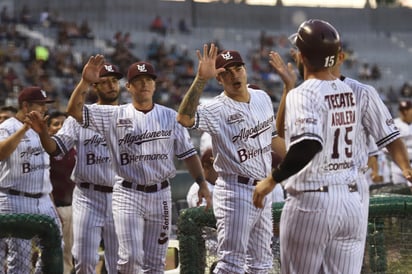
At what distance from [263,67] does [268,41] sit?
3531mm

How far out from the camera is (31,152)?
9.29 meters

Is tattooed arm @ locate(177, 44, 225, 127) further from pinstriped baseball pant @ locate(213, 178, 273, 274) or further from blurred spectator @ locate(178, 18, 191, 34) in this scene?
blurred spectator @ locate(178, 18, 191, 34)

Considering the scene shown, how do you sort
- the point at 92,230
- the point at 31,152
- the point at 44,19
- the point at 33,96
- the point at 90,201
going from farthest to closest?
the point at 44,19, the point at 31,152, the point at 33,96, the point at 90,201, the point at 92,230

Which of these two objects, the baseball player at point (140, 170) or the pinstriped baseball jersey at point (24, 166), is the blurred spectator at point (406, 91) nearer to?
the pinstriped baseball jersey at point (24, 166)

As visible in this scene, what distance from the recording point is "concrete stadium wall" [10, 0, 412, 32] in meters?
34.8

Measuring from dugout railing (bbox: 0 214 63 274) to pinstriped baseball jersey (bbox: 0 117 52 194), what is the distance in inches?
81.4

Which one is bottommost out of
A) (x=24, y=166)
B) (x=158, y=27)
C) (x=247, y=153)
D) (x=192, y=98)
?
(x=24, y=166)

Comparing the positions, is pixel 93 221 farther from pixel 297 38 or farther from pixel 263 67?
pixel 263 67

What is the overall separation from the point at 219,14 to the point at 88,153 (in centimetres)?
3243

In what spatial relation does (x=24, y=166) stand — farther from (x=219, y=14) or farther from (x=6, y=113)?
(x=219, y=14)

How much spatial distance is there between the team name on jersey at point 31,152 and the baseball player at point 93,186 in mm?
443

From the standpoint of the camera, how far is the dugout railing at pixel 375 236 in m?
8.35

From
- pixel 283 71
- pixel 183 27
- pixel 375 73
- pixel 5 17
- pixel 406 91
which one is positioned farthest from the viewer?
pixel 375 73

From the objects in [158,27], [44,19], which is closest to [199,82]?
[44,19]
